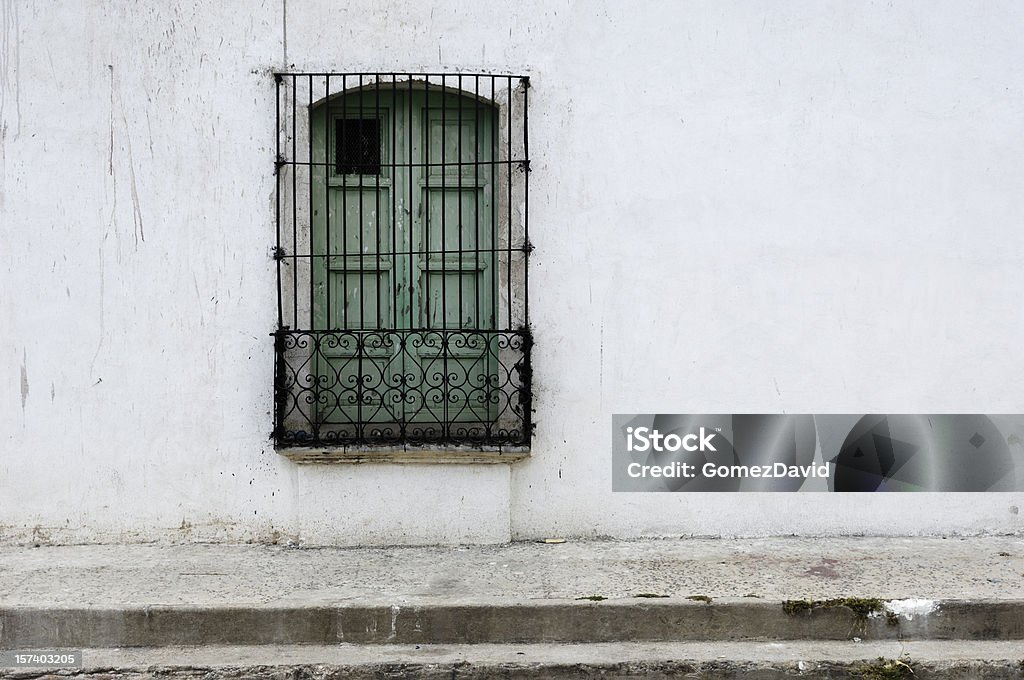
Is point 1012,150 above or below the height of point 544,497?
above

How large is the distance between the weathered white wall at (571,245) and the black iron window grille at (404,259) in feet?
0.45

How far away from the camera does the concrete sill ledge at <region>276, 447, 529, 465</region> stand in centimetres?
497

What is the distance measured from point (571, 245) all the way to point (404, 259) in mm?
986

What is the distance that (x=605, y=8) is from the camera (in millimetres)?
5117

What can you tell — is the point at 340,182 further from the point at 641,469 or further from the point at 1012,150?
the point at 1012,150

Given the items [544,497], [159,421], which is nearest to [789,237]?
[544,497]

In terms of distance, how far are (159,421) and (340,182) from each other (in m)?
1.73

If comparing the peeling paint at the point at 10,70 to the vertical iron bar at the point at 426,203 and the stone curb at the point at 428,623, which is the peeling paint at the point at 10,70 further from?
the stone curb at the point at 428,623

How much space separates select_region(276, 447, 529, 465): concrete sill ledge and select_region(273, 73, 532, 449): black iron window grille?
0.09 m

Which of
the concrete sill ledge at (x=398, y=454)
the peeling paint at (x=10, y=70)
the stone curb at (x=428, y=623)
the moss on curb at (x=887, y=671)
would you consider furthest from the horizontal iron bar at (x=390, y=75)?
the moss on curb at (x=887, y=671)

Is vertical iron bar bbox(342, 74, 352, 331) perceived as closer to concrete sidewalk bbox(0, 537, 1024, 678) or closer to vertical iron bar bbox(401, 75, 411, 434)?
vertical iron bar bbox(401, 75, 411, 434)

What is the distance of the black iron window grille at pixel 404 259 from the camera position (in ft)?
16.7

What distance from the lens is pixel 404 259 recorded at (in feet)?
17.3

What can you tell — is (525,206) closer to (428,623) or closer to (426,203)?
(426,203)
